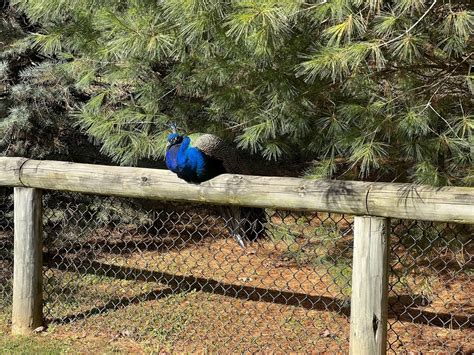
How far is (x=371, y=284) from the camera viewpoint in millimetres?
3035

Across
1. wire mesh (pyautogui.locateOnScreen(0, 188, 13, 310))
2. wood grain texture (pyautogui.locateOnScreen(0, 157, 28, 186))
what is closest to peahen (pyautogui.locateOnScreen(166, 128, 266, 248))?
wood grain texture (pyautogui.locateOnScreen(0, 157, 28, 186))

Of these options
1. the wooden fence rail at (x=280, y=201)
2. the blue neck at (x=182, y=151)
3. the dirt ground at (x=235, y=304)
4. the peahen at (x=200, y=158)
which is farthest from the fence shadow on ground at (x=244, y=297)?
the blue neck at (x=182, y=151)

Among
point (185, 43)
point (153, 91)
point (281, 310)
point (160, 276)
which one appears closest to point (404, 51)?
point (185, 43)

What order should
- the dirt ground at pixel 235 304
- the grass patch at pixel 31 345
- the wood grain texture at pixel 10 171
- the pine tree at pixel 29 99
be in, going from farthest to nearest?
the pine tree at pixel 29 99
the dirt ground at pixel 235 304
the wood grain texture at pixel 10 171
the grass patch at pixel 31 345

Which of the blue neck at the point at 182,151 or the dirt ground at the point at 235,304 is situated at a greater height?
the blue neck at the point at 182,151

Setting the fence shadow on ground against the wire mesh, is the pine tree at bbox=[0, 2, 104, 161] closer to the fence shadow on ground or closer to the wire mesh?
the wire mesh

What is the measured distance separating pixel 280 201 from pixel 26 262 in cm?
181

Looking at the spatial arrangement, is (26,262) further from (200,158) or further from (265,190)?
(265,190)

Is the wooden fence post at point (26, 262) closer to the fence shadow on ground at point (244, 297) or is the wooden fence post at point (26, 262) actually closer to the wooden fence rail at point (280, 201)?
the wooden fence rail at point (280, 201)

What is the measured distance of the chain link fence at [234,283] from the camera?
4230mm

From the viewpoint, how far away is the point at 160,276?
5.77 metres

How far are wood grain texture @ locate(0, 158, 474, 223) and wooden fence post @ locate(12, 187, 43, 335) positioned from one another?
158 mm

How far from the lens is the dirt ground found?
4207mm

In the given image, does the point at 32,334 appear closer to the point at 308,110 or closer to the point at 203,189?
the point at 203,189
